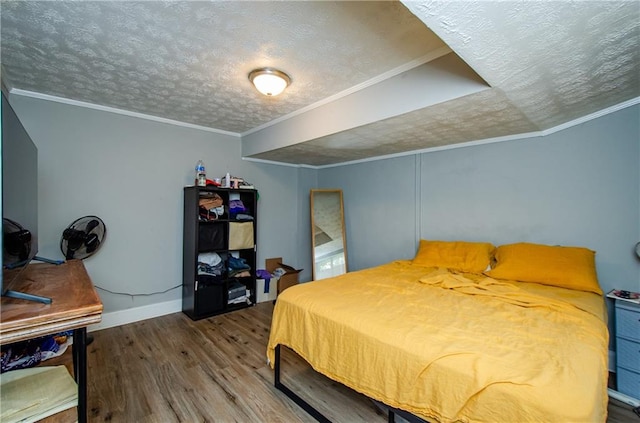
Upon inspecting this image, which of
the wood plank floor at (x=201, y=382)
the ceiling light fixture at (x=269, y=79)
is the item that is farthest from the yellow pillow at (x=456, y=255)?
the ceiling light fixture at (x=269, y=79)

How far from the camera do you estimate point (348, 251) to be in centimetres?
442

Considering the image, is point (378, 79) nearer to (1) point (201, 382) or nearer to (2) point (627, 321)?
(2) point (627, 321)

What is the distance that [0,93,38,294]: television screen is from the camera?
106 centimetres

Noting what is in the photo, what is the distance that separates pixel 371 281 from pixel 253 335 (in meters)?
1.43

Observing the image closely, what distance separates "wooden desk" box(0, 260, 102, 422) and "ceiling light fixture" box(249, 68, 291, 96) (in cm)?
172

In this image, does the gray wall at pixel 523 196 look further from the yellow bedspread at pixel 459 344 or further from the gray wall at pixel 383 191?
the yellow bedspread at pixel 459 344

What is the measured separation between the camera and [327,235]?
4355 mm

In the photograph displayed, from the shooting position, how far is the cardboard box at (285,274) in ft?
13.3

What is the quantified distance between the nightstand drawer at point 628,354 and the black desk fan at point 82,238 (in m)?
4.63

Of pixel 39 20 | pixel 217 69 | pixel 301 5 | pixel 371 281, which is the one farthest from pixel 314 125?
pixel 39 20

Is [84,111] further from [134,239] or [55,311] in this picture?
[55,311]

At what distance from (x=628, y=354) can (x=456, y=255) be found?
1.36m

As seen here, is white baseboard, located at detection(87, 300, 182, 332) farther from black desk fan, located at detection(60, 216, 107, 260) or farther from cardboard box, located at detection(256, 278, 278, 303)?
cardboard box, located at detection(256, 278, 278, 303)

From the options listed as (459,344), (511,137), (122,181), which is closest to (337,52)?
(459,344)
